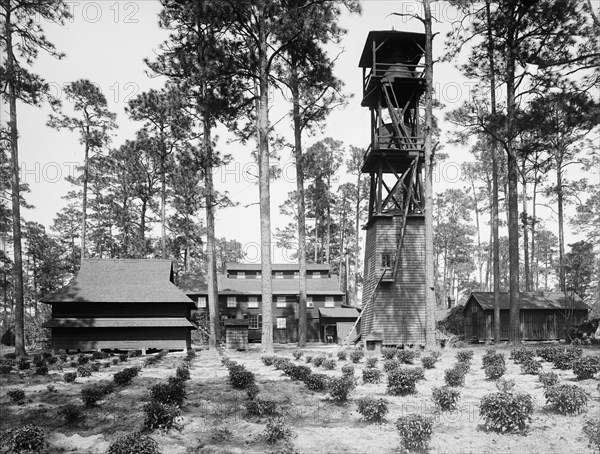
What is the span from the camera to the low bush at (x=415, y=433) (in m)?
8.96

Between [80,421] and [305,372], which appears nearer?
[80,421]

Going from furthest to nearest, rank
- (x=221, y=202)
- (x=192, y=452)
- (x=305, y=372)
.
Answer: (x=221, y=202) → (x=305, y=372) → (x=192, y=452)

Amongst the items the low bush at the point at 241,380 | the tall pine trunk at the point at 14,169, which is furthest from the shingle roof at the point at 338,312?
the low bush at the point at 241,380

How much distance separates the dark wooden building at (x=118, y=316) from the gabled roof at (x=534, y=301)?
23229mm

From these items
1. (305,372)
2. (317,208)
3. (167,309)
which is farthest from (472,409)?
(317,208)

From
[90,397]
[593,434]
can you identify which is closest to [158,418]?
[90,397]

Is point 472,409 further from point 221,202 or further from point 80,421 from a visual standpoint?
point 221,202

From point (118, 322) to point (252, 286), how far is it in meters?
21.0

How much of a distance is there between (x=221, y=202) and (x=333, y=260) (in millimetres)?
39052

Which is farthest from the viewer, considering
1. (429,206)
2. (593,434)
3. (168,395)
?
(429,206)

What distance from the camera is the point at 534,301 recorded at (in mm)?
39625

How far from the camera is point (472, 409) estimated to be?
11375 mm

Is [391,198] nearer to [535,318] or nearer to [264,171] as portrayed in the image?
[264,171]

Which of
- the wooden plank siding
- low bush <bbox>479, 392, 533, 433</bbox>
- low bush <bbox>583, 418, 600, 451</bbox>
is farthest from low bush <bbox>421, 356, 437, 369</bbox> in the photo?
the wooden plank siding
